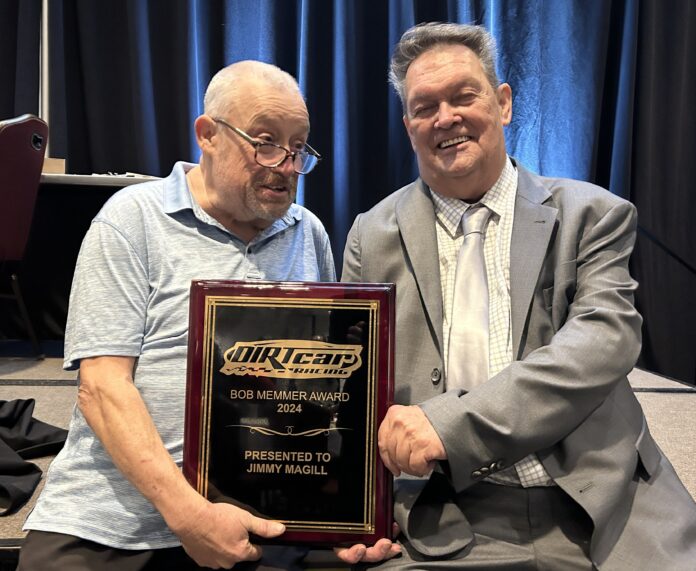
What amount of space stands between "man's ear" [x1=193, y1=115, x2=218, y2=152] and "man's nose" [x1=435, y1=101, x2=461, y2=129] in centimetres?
42

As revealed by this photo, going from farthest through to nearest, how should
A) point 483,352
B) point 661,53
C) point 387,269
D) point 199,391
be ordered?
point 661,53 < point 387,269 < point 483,352 < point 199,391

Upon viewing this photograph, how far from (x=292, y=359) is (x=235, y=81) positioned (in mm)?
522

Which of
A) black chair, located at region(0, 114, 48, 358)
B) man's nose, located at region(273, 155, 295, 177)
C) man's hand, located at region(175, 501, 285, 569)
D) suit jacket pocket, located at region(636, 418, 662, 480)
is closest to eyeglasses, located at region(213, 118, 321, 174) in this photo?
man's nose, located at region(273, 155, 295, 177)

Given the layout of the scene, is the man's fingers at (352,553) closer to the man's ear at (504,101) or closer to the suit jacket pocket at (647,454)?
the suit jacket pocket at (647,454)

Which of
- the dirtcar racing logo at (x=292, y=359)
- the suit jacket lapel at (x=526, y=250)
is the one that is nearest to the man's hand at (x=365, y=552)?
the dirtcar racing logo at (x=292, y=359)

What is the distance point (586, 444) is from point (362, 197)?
2681 mm

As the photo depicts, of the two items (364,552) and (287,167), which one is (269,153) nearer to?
(287,167)

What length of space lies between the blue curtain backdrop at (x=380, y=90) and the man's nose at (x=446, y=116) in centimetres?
230

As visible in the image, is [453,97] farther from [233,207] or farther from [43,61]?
[43,61]

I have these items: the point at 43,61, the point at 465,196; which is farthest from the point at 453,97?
the point at 43,61

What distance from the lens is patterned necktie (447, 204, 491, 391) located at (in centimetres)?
114

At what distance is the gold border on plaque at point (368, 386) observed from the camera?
986 millimetres

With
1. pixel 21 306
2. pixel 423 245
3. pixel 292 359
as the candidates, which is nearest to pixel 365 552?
pixel 292 359

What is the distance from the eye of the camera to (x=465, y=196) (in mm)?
1300
